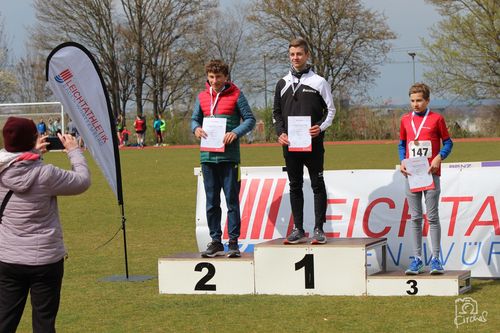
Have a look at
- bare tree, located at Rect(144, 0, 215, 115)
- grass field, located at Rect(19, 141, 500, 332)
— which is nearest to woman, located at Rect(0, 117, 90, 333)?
→ grass field, located at Rect(19, 141, 500, 332)

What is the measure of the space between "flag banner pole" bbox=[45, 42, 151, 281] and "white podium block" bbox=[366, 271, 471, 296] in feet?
8.71

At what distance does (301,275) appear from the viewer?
28.7 ft

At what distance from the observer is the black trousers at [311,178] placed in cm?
909

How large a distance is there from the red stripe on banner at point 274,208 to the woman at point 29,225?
15.1 feet

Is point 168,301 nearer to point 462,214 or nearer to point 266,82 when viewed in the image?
point 462,214

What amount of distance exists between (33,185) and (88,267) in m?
5.05

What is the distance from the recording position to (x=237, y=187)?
9.27 meters

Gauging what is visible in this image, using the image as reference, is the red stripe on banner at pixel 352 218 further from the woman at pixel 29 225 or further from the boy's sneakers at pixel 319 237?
the woman at pixel 29 225

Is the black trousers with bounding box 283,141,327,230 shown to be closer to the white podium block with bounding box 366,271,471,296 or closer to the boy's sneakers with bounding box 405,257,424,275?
the white podium block with bounding box 366,271,471,296

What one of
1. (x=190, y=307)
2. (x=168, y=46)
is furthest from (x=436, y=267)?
(x=168, y=46)

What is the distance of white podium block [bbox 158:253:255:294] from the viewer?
8930mm

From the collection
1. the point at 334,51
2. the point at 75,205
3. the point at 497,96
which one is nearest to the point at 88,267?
the point at 75,205

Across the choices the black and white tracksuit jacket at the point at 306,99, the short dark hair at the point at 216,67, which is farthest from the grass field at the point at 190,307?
the short dark hair at the point at 216,67

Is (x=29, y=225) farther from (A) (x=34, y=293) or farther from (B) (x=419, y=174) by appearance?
(B) (x=419, y=174)
